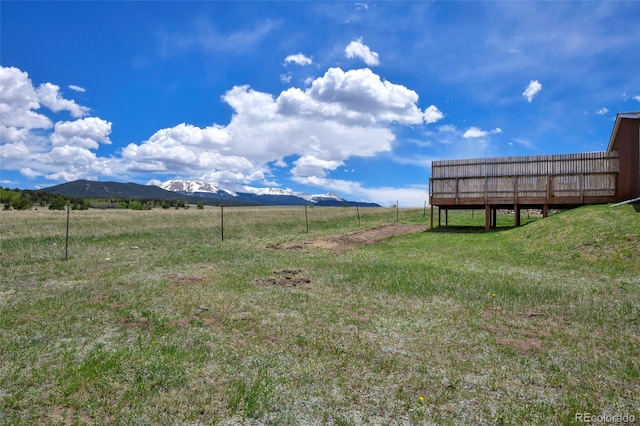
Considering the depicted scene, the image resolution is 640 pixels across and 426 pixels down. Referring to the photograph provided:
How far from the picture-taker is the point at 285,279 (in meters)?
12.1

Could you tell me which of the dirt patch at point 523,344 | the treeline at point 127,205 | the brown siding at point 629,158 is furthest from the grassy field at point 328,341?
the treeline at point 127,205

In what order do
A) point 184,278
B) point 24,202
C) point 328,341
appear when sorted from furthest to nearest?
point 24,202 → point 184,278 → point 328,341

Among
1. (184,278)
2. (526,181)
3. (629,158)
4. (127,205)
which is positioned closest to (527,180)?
(526,181)

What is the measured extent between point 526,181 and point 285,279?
19.4 meters

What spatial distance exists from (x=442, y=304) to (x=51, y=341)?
848 centimetres

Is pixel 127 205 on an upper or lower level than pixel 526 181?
lower

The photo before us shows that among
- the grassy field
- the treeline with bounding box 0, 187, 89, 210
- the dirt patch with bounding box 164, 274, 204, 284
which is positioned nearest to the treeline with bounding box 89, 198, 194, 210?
the treeline with bounding box 0, 187, 89, 210

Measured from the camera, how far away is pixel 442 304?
8.91 meters

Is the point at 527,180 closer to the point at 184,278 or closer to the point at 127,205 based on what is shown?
the point at 184,278

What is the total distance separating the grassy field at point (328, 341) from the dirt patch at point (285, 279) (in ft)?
0.34

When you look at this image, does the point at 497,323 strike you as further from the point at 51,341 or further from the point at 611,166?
the point at 611,166

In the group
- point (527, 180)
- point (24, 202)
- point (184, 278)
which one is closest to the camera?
point (184, 278)

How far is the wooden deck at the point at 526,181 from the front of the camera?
21.8 metres

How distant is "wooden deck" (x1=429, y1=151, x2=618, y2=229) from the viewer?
2178 cm
